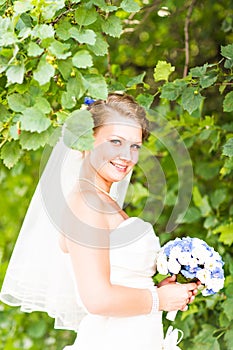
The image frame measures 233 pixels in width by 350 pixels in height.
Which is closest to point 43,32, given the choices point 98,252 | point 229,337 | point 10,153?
point 10,153

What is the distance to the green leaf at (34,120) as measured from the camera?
1834mm

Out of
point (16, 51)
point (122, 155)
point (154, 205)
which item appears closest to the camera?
point (16, 51)

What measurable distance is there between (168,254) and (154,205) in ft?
1.71

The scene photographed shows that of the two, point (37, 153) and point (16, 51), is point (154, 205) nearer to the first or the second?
point (16, 51)

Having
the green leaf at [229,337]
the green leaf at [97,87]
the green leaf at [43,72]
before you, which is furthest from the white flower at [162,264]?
the green leaf at [229,337]

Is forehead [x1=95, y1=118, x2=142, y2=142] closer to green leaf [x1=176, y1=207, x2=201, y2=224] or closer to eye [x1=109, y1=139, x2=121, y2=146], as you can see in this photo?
eye [x1=109, y1=139, x2=121, y2=146]

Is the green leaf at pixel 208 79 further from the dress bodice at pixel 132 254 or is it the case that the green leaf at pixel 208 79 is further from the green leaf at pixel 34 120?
the green leaf at pixel 34 120

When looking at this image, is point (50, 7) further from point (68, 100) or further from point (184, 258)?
point (184, 258)

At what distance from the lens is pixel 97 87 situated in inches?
74.4

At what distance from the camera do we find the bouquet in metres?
2.00

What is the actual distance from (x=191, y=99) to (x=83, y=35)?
57cm

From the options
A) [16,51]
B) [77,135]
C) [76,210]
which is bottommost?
[76,210]

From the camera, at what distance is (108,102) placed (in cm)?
207

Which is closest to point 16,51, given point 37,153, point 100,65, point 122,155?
point 122,155
